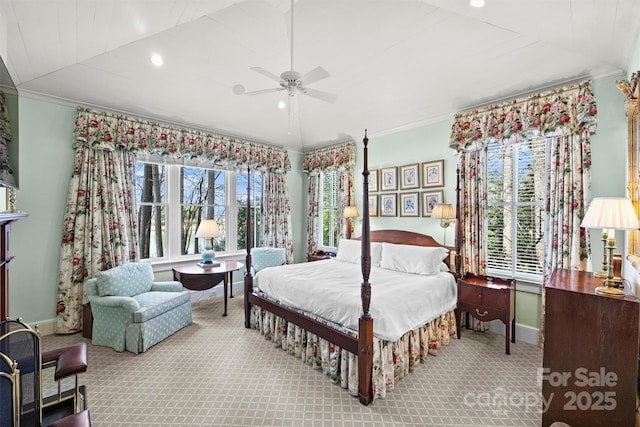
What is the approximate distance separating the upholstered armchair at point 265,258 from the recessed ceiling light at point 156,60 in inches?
121

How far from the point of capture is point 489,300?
10.6 feet

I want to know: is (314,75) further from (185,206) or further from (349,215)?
(185,206)

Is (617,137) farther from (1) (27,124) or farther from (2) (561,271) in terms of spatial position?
(1) (27,124)

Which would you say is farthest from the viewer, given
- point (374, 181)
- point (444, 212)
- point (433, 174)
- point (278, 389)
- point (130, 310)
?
point (374, 181)

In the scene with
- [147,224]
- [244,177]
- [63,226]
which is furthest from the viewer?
[244,177]

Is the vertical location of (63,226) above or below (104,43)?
below

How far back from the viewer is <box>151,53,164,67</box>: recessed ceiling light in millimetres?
3264

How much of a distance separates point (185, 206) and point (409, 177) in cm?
375

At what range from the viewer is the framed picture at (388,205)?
4801 mm

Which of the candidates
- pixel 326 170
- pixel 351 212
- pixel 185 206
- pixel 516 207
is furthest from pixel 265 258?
pixel 516 207

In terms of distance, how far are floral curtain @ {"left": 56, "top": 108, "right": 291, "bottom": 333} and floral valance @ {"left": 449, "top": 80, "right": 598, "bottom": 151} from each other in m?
4.27

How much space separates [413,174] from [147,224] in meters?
4.25

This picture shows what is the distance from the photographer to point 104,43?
2.71 m

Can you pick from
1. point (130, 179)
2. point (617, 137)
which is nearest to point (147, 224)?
point (130, 179)
